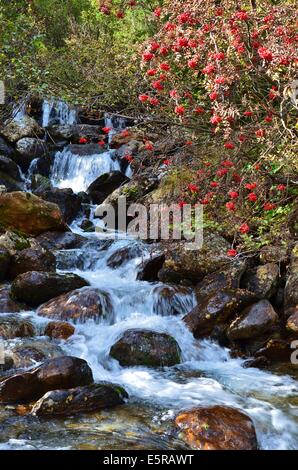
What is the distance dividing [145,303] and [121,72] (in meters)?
5.86

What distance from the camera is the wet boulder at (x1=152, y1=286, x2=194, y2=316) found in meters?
7.55

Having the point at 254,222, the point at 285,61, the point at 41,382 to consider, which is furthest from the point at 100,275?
the point at 285,61

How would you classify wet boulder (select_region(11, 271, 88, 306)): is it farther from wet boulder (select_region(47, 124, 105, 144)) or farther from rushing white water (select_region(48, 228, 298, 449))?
wet boulder (select_region(47, 124, 105, 144))

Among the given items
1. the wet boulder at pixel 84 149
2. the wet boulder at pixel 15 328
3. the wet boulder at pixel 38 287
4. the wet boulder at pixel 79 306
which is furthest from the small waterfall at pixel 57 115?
the wet boulder at pixel 15 328

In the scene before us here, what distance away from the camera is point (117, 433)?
429 centimetres

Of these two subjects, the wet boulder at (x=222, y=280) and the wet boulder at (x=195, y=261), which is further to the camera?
the wet boulder at (x=195, y=261)

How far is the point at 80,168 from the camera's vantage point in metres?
14.8

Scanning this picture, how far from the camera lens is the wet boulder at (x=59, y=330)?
267 inches

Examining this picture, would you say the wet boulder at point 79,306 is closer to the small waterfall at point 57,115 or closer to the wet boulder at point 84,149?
the wet boulder at point 84,149

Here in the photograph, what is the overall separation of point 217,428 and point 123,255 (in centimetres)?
581

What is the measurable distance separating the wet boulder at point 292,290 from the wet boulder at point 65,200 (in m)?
6.93

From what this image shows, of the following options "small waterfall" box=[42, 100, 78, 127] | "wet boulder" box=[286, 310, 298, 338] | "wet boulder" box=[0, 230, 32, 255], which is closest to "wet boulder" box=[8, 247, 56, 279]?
"wet boulder" box=[0, 230, 32, 255]

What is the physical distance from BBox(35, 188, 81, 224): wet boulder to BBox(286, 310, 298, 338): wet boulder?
7521 mm

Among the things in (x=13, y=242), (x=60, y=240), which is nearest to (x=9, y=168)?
(x=60, y=240)
